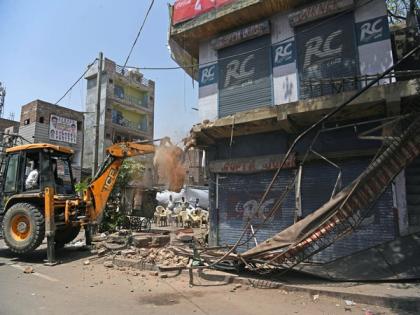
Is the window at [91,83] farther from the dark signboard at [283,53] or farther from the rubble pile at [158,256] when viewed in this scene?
the rubble pile at [158,256]

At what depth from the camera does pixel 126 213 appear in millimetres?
16359

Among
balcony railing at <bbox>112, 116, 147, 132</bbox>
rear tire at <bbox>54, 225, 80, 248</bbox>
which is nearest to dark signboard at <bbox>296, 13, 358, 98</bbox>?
rear tire at <bbox>54, 225, 80, 248</bbox>

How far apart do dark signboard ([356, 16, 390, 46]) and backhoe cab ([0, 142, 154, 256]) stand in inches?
331

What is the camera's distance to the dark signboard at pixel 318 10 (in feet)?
30.3

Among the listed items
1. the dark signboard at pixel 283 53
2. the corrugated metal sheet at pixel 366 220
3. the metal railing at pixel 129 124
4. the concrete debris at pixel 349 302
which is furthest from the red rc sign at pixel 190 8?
the metal railing at pixel 129 124

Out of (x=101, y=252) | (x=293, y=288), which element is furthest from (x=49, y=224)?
(x=293, y=288)

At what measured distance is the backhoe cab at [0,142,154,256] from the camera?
949 centimetres

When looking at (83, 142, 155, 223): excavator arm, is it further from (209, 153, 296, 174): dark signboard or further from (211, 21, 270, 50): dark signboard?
(211, 21, 270, 50): dark signboard

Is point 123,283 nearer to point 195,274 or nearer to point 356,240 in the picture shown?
point 195,274

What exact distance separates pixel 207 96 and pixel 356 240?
670 cm

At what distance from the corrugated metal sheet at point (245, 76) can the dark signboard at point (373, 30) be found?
272 centimetres

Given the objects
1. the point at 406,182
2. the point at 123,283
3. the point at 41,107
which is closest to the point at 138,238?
the point at 123,283

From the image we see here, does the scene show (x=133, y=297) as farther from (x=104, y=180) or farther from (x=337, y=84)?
(x=337, y=84)

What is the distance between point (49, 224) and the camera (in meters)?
9.30
